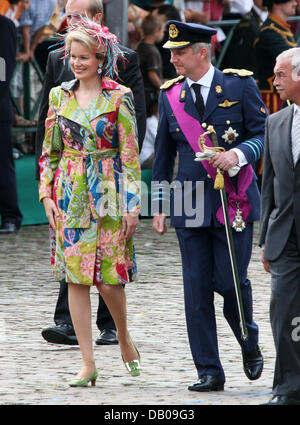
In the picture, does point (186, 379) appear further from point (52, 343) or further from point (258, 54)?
point (258, 54)

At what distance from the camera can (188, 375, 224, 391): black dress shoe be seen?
6.37 metres

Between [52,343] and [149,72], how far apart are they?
6706 mm

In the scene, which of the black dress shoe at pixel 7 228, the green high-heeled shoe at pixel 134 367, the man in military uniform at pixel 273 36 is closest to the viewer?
the green high-heeled shoe at pixel 134 367

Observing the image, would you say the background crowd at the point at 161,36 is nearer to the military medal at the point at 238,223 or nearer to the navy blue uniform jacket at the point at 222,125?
the navy blue uniform jacket at the point at 222,125

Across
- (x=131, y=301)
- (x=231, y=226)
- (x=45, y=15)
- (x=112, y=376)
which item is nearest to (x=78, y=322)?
(x=112, y=376)

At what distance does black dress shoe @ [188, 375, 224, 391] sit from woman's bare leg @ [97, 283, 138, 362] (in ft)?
1.49

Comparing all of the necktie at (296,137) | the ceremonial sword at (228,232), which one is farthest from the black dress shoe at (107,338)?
the necktie at (296,137)

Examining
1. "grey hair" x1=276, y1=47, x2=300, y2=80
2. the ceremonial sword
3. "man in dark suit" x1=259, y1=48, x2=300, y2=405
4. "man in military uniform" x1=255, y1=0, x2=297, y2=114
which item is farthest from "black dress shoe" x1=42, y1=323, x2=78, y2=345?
"man in military uniform" x1=255, y1=0, x2=297, y2=114

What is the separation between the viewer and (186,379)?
6672mm

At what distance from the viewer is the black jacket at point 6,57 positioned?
39.3 feet

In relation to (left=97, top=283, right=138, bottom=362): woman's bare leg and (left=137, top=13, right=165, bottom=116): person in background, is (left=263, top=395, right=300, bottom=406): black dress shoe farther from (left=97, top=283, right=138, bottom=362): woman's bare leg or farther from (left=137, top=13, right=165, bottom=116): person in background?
(left=137, top=13, right=165, bottom=116): person in background

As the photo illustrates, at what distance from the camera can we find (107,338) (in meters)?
7.70

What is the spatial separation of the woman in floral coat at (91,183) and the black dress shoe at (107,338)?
1.12 m

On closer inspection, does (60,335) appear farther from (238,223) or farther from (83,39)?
(83,39)
